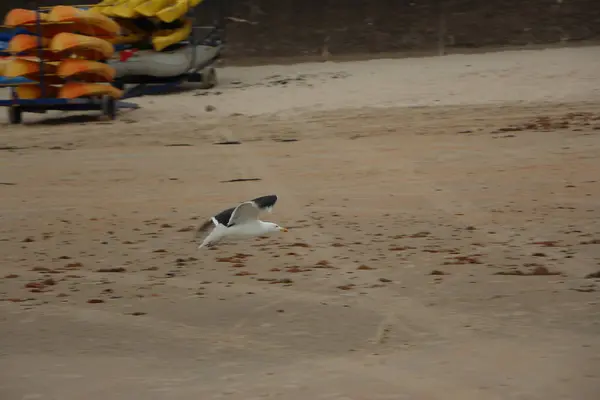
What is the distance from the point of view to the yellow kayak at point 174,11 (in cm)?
1681

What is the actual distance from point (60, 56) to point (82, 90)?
2.02ft

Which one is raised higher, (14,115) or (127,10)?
(127,10)

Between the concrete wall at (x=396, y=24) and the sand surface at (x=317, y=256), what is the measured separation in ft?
15.7

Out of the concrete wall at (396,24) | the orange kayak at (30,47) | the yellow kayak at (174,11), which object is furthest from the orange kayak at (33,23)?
the concrete wall at (396,24)

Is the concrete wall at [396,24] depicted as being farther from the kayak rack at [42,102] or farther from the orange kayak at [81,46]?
the kayak rack at [42,102]

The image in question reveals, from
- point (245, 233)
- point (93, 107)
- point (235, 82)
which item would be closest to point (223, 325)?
point (245, 233)

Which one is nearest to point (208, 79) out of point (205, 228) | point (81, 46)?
point (81, 46)

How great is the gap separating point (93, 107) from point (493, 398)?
10683 mm

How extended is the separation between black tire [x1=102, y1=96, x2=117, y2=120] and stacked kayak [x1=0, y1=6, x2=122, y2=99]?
0.26ft

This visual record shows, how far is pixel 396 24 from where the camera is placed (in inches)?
769

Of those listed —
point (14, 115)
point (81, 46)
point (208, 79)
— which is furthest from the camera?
point (208, 79)

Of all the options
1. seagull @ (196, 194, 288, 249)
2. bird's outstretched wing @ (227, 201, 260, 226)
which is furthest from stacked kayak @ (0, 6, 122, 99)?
bird's outstretched wing @ (227, 201, 260, 226)

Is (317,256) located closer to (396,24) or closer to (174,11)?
(174,11)

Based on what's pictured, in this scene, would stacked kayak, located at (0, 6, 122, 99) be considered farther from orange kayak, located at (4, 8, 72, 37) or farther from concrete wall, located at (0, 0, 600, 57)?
concrete wall, located at (0, 0, 600, 57)
